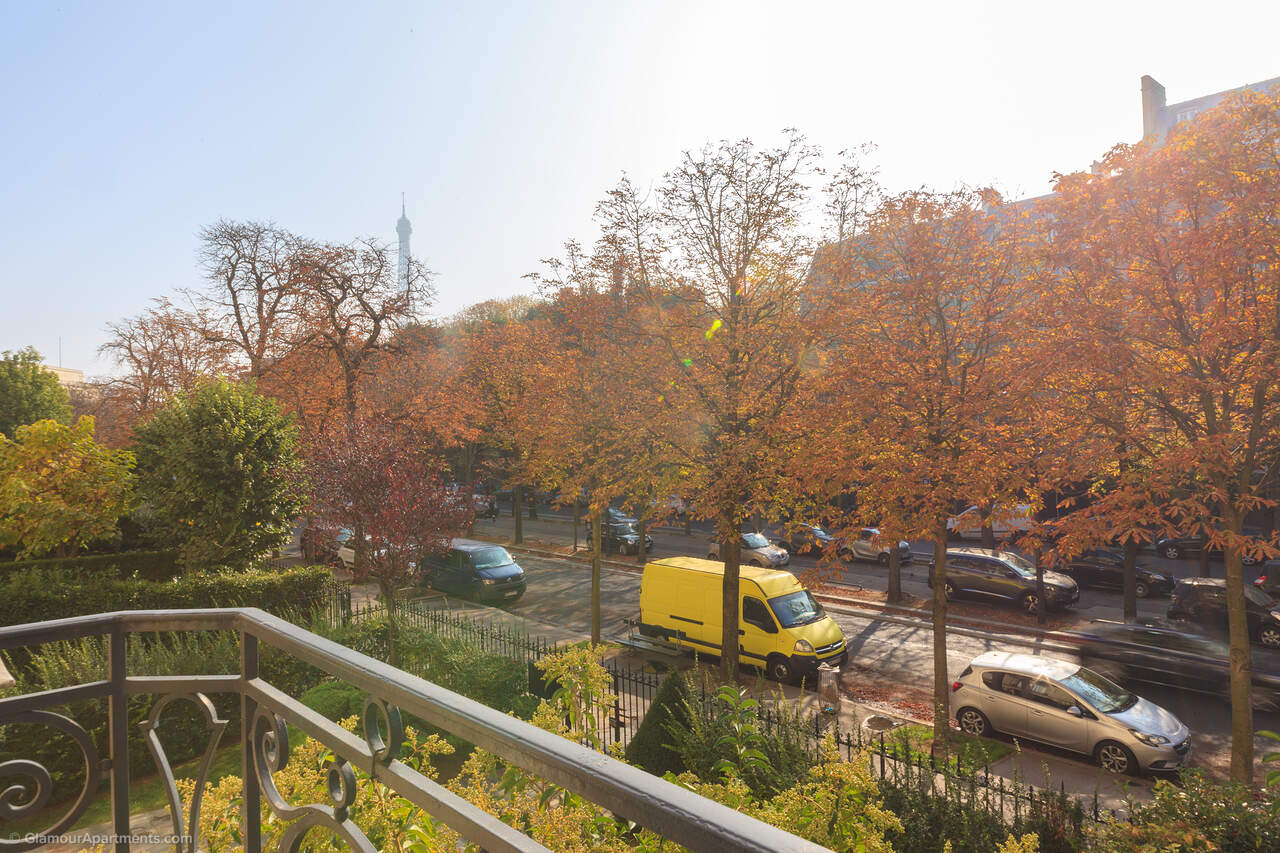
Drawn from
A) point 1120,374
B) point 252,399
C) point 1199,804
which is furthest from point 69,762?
point 1120,374

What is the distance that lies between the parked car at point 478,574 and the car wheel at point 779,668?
30.3ft

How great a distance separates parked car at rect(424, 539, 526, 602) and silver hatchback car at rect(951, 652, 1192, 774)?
1286 cm

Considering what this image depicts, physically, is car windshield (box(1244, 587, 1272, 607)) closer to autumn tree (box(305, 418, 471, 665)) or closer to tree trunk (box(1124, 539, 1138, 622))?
tree trunk (box(1124, 539, 1138, 622))

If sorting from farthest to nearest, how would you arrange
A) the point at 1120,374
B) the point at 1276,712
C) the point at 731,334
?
the point at 731,334
the point at 1276,712
the point at 1120,374

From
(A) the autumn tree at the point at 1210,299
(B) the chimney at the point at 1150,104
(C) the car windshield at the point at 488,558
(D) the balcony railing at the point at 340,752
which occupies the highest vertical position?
(B) the chimney at the point at 1150,104

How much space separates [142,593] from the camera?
12.0 meters

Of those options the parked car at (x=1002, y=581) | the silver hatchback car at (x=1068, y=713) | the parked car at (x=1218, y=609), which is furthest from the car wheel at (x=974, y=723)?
the parked car at (x=1218, y=609)

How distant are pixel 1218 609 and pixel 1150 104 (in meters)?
33.4

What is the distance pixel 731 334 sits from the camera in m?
13.2

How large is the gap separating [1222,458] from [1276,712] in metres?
7.69

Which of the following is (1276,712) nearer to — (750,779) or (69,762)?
(750,779)

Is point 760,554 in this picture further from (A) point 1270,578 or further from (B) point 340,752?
(B) point 340,752

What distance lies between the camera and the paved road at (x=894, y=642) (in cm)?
1200

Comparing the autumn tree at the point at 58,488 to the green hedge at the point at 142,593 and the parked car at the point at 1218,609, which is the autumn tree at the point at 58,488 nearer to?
the green hedge at the point at 142,593
